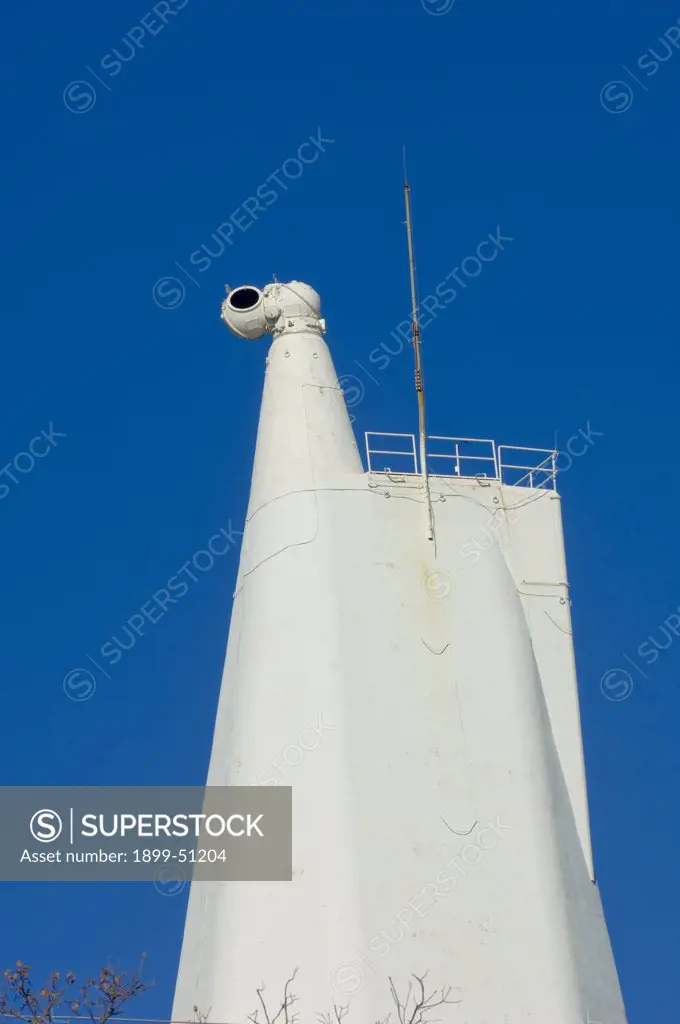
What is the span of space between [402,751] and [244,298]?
470 inches

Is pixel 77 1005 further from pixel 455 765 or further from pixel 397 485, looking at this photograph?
pixel 397 485

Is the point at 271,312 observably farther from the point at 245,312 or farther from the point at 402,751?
the point at 402,751

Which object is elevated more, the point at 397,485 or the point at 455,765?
the point at 397,485

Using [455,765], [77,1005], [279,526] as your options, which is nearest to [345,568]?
[279,526]

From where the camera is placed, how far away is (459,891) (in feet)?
113

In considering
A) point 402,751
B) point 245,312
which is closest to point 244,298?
point 245,312

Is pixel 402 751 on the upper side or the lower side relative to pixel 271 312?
lower

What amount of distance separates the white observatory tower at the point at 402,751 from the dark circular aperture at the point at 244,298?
10.4 feet

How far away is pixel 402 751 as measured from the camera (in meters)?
35.8

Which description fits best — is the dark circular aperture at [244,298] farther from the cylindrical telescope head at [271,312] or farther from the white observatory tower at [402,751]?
the white observatory tower at [402,751]

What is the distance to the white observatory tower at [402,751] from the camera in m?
33.7

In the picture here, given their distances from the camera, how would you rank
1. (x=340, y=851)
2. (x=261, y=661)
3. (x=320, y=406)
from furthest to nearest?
(x=320, y=406)
(x=261, y=661)
(x=340, y=851)

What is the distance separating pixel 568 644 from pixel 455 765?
162 inches

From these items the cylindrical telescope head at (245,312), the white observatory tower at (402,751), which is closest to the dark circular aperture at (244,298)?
the cylindrical telescope head at (245,312)
